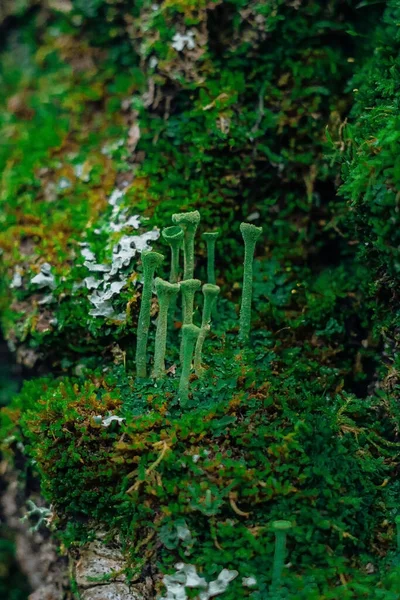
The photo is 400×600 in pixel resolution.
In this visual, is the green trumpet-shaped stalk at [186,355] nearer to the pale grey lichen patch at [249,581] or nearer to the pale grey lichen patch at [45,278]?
the pale grey lichen patch at [249,581]

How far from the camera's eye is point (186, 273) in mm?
2395

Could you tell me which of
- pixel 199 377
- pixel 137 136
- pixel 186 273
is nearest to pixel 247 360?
pixel 199 377

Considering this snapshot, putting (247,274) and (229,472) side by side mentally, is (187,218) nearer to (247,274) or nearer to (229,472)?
(247,274)

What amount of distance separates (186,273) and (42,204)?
1095 mm

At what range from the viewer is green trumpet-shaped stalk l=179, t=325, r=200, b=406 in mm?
2020

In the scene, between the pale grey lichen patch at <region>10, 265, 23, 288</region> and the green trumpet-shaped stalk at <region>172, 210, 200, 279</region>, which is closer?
the green trumpet-shaped stalk at <region>172, 210, 200, 279</region>

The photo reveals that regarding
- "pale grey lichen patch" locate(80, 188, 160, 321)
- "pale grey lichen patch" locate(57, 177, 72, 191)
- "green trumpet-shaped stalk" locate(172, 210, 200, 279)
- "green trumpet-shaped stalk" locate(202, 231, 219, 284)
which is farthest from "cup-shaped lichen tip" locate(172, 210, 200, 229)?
"pale grey lichen patch" locate(57, 177, 72, 191)

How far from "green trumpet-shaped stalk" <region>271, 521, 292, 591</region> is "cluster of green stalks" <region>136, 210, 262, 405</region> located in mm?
549

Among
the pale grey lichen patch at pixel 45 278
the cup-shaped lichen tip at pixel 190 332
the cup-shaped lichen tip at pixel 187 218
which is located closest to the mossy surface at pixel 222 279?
the pale grey lichen patch at pixel 45 278

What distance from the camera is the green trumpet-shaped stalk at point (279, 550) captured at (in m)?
1.81

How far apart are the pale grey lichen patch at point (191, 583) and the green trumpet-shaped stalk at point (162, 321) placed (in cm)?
67

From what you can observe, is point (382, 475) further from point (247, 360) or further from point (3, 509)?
point (3, 509)

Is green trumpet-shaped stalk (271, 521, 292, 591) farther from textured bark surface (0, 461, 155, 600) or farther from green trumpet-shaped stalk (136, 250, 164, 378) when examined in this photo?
green trumpet-shaped stalk (136, 250, 164, 378)

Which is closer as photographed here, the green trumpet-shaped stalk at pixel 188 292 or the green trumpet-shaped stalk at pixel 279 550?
the green trumpet-shaped stalk at pixel 279 550
